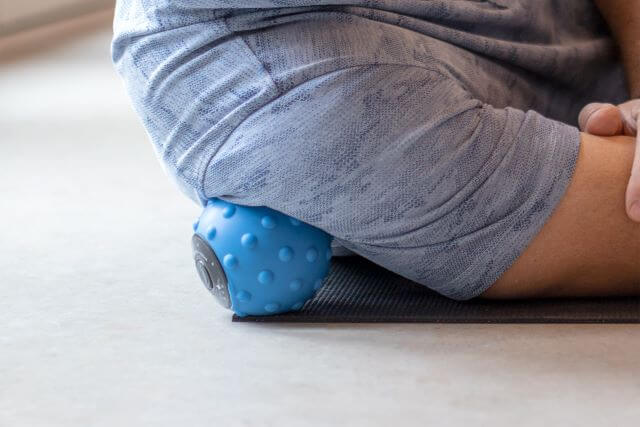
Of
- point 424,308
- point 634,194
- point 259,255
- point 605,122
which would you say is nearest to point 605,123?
point 605,122

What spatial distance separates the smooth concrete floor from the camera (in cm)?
81

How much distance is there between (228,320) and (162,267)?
0.18 metres

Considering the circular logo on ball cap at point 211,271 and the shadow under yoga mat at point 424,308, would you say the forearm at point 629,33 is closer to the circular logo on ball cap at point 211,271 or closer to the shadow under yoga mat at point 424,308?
the shadow under yoga mat at point 424,308

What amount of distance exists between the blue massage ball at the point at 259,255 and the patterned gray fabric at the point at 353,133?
0.02 meters

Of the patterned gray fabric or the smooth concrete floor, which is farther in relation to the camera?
the patterned gray fabric

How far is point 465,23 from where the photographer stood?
1077 mm

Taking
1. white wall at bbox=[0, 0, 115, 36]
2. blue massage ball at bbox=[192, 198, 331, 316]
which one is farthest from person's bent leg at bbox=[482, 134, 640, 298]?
white wall at bbox=[0, 0, 115, 36]

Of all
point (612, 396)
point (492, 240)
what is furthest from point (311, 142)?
point (612, 396)

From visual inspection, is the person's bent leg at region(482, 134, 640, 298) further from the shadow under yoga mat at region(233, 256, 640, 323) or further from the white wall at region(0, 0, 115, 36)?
the white wall at region(0, 0, 115, 36)

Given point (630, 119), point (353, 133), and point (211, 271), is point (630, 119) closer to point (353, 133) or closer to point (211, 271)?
point (353, 133)

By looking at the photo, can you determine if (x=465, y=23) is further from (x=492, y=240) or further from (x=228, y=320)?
(x=228, y=320)

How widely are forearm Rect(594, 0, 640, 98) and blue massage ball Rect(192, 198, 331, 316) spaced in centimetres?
43

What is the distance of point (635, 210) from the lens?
36.4 inches

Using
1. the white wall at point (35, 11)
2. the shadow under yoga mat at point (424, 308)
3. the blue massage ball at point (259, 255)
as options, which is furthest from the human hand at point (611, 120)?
the white wall at point (35, 11)
